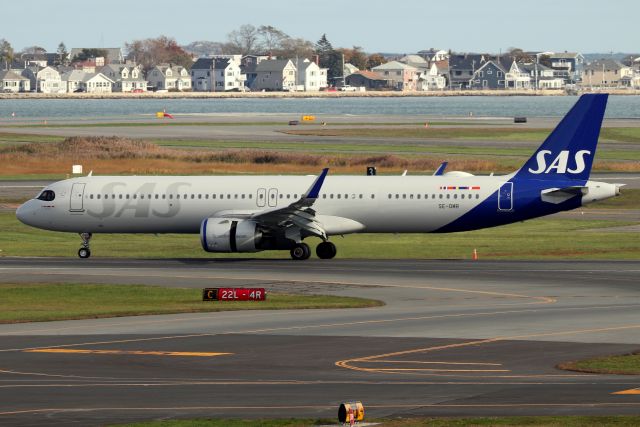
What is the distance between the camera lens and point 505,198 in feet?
194

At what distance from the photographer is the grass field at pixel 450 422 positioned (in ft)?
83.6

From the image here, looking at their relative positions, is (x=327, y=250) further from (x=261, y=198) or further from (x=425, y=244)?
(x=425, y=244)

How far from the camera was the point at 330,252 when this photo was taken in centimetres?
6156

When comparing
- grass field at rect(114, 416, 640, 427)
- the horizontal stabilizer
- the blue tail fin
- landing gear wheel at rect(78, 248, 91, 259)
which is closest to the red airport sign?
landing gear wheel at rect(78, 248, 91, 259)

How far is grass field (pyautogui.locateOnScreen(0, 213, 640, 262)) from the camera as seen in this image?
63.2 meters

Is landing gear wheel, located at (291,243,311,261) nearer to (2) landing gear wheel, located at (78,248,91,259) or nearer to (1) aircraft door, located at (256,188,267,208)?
(1) aircraft door, located at (256,188,267,208)

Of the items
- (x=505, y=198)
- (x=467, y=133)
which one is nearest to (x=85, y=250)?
(x=505, y=198)

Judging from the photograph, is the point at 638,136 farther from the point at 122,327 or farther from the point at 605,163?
the point at 122,327

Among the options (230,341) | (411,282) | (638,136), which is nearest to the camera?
(230,341)

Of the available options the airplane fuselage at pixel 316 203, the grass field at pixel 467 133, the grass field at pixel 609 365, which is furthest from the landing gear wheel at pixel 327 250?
the grass field at pixel 467 133

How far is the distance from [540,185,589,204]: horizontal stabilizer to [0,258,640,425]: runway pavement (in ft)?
12.3

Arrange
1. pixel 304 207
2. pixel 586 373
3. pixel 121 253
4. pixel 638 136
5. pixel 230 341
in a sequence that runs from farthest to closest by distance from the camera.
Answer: pixel 638 136 → pixel 121 253 → pixel 304 207 → pixel 230 341 → pixel 586 373

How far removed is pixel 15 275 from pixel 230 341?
20.0m

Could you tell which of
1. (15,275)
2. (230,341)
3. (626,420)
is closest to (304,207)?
(15,275)
